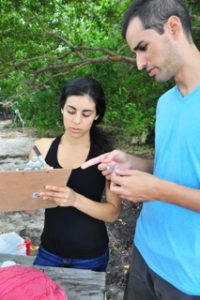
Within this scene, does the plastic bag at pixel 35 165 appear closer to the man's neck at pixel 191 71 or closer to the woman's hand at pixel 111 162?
the woman's hand at pixel 111 162

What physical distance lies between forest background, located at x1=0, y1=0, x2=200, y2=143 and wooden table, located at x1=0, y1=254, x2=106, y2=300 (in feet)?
7.87

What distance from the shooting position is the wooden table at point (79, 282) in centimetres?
144

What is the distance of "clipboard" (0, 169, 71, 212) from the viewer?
1.37m

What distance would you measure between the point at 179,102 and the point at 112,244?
2.58 metres

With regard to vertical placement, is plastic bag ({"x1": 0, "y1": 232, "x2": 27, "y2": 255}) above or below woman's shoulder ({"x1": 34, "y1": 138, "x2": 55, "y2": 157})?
below

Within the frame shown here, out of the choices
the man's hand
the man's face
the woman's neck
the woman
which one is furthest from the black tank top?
the man's face

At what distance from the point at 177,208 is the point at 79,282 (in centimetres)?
53

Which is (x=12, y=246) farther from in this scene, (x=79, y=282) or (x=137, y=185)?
(x=137, y=185)

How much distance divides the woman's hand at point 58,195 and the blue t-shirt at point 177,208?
1.22ft

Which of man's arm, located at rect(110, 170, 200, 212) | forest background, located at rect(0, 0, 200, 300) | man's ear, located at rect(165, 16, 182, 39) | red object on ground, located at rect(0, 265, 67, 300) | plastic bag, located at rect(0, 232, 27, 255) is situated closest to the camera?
red object on ground, located at rect(0, 265, 67, 300)

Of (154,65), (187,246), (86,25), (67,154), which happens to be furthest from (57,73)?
(187,246)

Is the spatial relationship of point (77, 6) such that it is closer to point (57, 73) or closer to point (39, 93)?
point (57, 73)

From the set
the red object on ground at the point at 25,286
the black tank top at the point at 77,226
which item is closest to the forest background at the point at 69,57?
the black tank top at the point at 77,226

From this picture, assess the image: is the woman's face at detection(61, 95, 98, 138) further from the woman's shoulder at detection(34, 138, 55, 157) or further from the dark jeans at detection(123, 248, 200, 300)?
the dark jeans at detection(123, 248, 200, 300)
